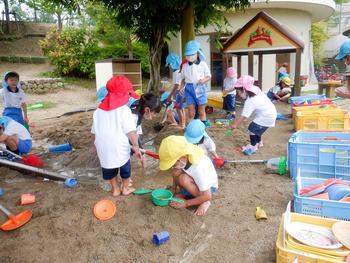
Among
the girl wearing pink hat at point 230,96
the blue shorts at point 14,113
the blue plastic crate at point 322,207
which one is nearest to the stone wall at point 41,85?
the blue shorts at point 14,113

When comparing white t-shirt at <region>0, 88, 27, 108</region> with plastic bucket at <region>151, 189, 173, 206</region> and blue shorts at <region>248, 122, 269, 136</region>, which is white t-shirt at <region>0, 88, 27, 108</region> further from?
blue shorts at <region>248, 122, 269, 136</region>

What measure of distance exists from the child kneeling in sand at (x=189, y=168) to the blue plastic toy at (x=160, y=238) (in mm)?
355

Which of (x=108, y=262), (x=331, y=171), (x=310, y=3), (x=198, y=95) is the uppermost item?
(x=310, y=3)

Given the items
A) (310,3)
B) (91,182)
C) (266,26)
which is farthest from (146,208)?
(310,3)

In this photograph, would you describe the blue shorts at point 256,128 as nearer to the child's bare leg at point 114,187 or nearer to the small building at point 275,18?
the child's bare leg at point 114,187

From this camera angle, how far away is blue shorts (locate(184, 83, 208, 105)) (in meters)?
5.46

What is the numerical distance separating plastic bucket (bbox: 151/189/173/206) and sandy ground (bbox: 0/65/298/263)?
6cm

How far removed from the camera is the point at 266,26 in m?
7.84

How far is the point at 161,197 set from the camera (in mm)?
3096

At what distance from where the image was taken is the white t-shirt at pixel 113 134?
3131 mm

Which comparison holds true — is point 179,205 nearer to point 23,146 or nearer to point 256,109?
point 256,109

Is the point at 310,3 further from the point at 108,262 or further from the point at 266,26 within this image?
the point at 108,262

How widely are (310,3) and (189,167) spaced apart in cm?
1374

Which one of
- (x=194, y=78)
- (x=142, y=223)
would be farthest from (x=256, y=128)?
(x=142, y=223)
